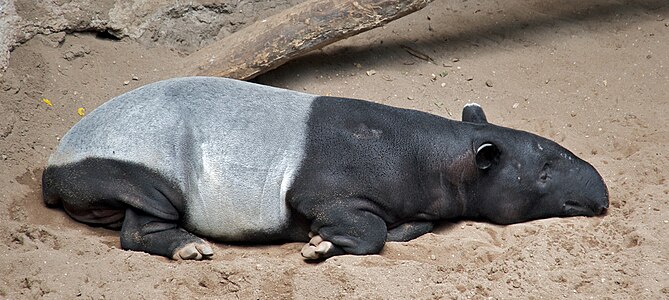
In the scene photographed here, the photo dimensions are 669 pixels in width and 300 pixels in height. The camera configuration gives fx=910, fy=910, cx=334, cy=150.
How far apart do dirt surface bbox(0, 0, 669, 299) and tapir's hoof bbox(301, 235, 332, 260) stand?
0.08 meters

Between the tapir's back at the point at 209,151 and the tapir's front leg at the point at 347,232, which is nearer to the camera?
the tapir's front leg at the point at 347,232

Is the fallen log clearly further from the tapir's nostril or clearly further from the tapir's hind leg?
the tapir's nostril

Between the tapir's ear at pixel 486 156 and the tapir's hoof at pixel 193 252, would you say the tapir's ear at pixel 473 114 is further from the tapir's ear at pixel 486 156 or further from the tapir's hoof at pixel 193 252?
the tapir's hoof at pixel 193 252

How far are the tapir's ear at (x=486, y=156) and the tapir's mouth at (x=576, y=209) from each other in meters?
0.58

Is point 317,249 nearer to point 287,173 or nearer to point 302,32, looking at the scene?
point 287,173

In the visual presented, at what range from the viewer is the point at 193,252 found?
18.0ft

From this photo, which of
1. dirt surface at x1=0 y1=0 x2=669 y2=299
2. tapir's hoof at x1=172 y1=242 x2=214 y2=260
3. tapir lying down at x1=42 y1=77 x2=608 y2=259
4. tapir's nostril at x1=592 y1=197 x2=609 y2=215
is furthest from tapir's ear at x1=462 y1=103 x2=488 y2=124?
tapir's hoof at x1=172 y1=242 x2=214 y2=260

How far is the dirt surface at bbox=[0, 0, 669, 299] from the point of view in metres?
5.03

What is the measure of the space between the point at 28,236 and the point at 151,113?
1.07m

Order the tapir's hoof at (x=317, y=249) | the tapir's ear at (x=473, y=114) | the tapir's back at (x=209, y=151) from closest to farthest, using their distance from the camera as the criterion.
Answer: the tapir's hoof at (x=317, y=249) → the tapir's back at (x=209, y=151) → the tapir's ear at (x=473, y=114)

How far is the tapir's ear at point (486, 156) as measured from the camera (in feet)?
19.4

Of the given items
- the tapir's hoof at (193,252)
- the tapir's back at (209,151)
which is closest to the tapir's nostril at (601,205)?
the tapir's back at (209,151)

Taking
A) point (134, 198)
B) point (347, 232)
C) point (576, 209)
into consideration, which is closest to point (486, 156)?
point (576, 209)

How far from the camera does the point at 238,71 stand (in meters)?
7.06
